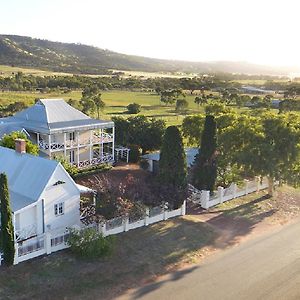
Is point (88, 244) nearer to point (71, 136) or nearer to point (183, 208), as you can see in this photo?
point (183, 208)

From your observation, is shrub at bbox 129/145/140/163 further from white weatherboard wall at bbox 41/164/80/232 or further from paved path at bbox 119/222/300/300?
paved path at bbox 119/222/300/300

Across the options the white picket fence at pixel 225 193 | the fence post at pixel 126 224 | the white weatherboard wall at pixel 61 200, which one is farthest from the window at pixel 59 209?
the white picket fence at pixel 225 193

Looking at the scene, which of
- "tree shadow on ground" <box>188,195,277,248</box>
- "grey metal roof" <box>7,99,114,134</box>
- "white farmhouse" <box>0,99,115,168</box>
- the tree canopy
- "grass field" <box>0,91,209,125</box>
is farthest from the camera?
"grass field" <box>0,91,209,125</box>

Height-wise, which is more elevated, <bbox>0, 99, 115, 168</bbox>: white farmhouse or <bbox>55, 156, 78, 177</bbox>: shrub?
→ <bbox>0, 99, 115, 168</bbox>: white farmhouse

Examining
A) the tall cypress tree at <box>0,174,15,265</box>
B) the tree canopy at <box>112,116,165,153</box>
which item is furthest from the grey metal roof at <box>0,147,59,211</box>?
the tree canopy at <box>112,116,165,153</box>

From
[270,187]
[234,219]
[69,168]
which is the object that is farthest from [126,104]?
[234,219]
